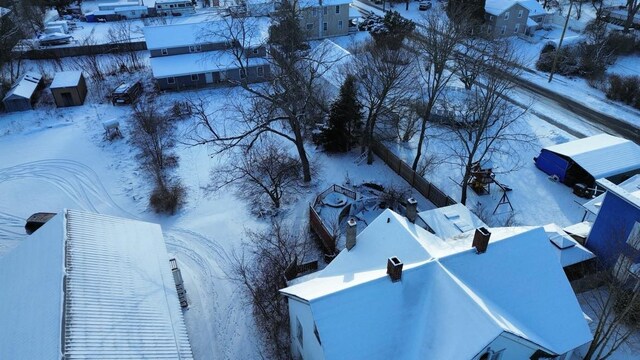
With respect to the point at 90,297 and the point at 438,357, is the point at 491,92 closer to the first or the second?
the point at 438,357

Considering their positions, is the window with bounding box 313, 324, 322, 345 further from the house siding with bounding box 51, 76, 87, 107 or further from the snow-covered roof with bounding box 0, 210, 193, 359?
the house siding with bounding box 51, 76, 87, 107

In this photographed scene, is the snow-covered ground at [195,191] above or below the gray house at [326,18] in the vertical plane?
below

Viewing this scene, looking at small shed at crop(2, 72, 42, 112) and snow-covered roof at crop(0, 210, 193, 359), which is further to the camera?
small shed at crop(2, 72, 42, 112)

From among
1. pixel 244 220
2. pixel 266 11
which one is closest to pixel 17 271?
pixel 244 220

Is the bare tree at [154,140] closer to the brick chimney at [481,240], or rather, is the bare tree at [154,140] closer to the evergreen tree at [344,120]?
the evergreen tree at [344,120]

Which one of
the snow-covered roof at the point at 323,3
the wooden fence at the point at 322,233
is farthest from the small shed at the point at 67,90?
the wooden fence at the point at 322,233

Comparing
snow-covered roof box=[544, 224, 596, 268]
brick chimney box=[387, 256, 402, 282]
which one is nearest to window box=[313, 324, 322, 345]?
brick chimney box=[387, 256, 402, 282]
